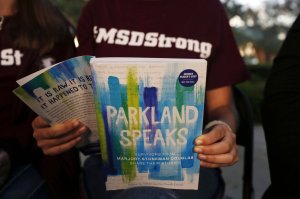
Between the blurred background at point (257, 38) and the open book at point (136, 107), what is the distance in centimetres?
182

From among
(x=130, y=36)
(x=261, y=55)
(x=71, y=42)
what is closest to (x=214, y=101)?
(x=130, y=36)

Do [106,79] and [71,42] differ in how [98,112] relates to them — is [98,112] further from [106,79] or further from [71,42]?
[71,42]

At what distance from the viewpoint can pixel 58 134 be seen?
1165 mm

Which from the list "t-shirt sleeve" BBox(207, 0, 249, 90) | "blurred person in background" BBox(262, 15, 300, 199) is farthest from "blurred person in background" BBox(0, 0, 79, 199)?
"blurred person in background" BBox(262, 15, 300, 199)

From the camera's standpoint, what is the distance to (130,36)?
4.95 feet

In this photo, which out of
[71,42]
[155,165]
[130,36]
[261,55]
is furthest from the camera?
[261,55]

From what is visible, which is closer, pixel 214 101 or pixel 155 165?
pixel 155 165

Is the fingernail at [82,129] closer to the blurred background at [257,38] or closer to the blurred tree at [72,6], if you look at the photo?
the blurred background at [257,38]

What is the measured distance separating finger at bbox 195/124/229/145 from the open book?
0.02 meters

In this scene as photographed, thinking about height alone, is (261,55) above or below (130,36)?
below

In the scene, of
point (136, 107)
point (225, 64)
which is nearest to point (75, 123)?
point (136, 107)

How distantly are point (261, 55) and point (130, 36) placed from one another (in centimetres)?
1976

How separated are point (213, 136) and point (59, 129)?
1.32ft

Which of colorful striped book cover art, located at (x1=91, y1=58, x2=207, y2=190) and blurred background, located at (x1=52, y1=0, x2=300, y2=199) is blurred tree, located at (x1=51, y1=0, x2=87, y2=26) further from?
colorful striped book cover art, located at (x1=91, y1=58, x2=207, y2=190)
